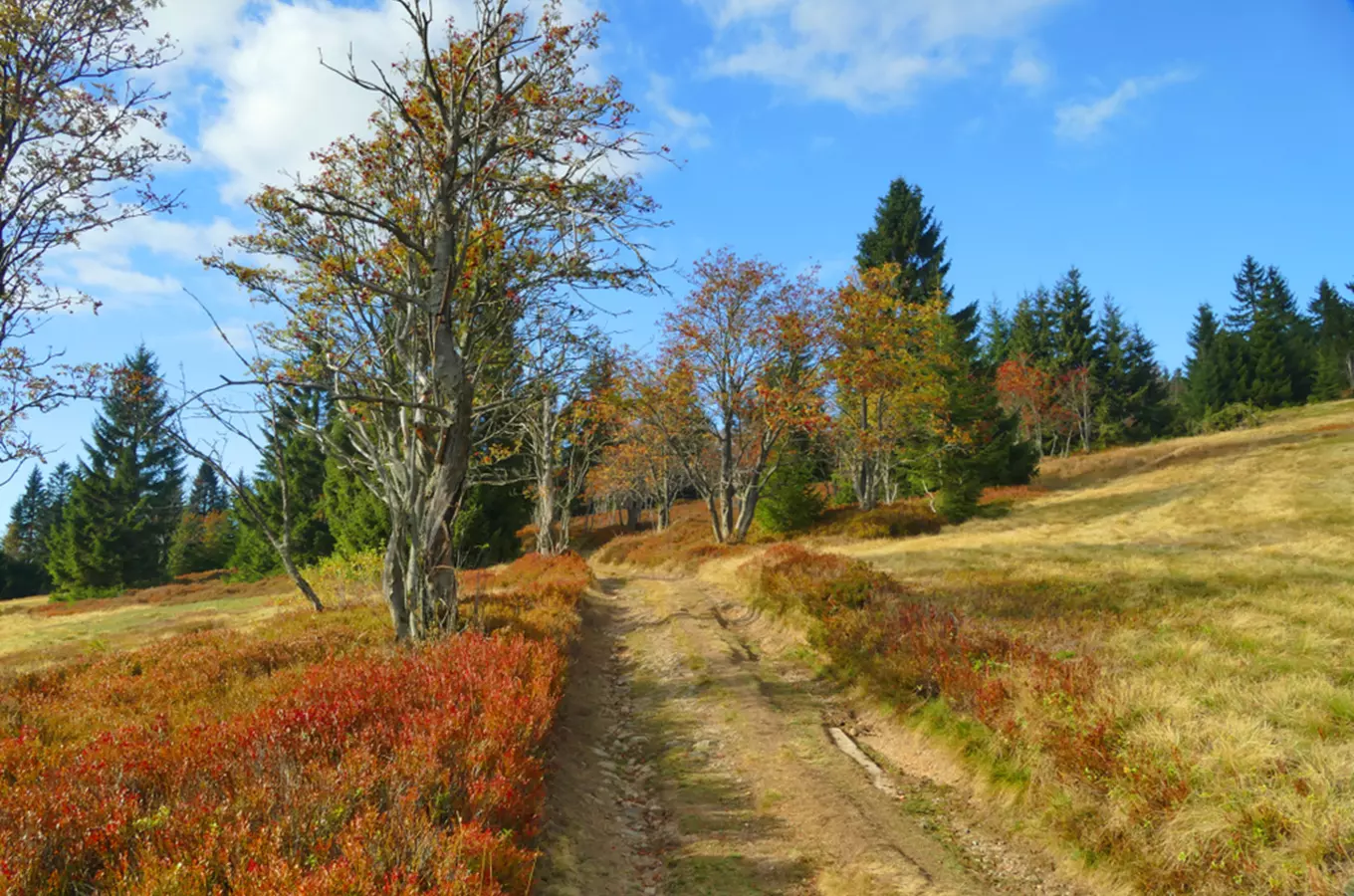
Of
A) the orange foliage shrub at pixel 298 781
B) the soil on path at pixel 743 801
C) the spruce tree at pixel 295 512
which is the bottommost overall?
the soil on path at pixel 743 801

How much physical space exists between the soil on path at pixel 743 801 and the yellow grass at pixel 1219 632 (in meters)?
1.13

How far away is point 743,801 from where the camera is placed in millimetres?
6336

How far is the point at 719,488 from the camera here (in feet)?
93.2

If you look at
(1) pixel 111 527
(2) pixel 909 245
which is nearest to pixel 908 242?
(2) pixel 909 245

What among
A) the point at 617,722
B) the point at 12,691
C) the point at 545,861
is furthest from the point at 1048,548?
the point at 12,691

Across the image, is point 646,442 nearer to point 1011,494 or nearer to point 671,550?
point 671,550

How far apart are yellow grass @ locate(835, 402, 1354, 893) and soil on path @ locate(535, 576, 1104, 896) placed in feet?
3.71

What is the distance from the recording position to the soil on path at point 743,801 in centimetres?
505

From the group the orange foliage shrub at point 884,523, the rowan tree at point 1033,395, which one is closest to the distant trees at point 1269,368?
the rowan tree at point 1033,395

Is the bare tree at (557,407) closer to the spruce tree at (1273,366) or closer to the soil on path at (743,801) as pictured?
the soil on path at (743,801)

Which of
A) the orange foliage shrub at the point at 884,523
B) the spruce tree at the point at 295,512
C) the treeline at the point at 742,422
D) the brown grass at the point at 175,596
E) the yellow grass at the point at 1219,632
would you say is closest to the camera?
the yellow grass at the point at 1219,632

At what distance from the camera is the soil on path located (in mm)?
5055

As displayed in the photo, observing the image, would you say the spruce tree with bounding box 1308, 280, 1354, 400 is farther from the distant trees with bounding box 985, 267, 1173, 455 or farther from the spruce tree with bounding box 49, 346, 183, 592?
the spruce tree with bounding box 49, 346, 183, 592

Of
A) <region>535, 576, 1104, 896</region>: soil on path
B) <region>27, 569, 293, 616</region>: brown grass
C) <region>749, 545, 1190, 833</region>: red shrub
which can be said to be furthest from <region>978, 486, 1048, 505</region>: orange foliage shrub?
<region>27, 569, 293, 616</region>: brown grass
